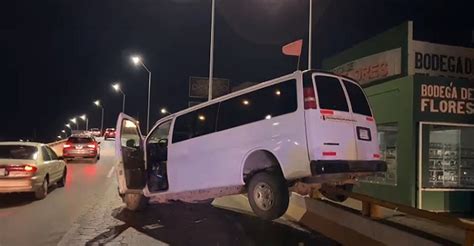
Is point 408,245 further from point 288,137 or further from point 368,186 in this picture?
point 368,186

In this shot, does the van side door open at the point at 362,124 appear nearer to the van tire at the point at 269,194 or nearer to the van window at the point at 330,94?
the van window at the point at 330,94

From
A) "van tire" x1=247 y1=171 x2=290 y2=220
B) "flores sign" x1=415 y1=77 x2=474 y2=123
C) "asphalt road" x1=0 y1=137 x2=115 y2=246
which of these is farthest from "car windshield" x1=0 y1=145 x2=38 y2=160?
"flores sign" x1=415 y1=77 x2=474 y2=123

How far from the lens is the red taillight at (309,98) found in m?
7.98

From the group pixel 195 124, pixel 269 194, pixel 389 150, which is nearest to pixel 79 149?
pixel 389 150

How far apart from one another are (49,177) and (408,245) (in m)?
11.1

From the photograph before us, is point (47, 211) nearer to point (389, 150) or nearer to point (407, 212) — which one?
point (407, 212)

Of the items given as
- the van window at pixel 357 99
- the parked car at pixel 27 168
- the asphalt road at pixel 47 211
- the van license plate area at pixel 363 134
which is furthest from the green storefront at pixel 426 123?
the parked car at pixel 27 168

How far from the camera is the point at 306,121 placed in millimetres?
7922

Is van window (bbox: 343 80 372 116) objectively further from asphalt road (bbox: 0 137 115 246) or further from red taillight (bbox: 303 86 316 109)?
asphalt road (bbox: 0 137 115 246)

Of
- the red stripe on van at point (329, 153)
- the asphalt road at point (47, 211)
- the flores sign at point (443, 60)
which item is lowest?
the asphalt road at point (47, 211)

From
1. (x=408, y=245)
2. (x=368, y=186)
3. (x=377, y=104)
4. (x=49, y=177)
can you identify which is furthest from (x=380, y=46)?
(x=49, y=177)

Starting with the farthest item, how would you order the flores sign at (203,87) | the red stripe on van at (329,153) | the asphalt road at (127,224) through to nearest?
the flores sign at (203,87), the asphalt road at (127,224), the red stripe on van at (329,153)

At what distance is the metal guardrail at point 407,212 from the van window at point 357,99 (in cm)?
145

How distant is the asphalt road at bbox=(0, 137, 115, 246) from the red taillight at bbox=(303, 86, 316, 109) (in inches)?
185
